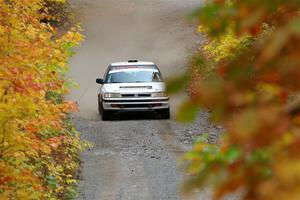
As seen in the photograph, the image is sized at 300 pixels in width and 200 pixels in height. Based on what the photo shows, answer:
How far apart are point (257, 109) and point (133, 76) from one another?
20.3 m

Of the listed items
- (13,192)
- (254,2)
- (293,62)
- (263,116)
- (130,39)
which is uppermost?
(254,2)

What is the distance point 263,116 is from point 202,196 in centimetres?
1133

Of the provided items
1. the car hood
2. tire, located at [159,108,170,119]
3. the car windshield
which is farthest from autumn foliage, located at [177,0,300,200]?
the car windshield

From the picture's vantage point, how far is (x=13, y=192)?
7.59m

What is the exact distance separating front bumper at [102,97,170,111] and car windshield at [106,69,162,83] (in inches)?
30.4

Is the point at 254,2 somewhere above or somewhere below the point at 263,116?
above

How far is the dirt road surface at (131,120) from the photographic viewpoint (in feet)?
46.4

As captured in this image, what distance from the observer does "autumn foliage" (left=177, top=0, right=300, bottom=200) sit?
5.77 feet

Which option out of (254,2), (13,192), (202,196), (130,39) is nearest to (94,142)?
(202,196)

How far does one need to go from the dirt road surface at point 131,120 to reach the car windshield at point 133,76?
0.42 metres

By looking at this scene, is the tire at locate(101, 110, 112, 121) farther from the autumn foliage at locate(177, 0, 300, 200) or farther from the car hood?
the autumn foliage at locate(177, 0, 300, 200)

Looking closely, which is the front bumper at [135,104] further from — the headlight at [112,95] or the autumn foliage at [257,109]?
the autumn foliage at [257,109]

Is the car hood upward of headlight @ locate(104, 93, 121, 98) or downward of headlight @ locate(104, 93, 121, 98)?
upward

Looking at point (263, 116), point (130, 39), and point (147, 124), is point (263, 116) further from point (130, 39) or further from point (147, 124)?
point (130, 39)
